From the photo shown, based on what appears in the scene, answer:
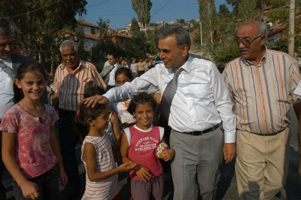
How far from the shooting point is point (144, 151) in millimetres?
Result: 2543

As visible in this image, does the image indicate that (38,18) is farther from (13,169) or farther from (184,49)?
(13,169)

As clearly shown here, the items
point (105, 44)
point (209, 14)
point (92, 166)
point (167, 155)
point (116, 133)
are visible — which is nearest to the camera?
point (92, 166)

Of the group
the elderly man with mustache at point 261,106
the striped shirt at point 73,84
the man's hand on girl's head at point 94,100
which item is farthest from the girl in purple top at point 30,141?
the elderly man with mustache at point 261,106

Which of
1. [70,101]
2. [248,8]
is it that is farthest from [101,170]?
[248,8]

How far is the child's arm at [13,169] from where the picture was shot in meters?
1.97

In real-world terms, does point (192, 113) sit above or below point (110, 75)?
below

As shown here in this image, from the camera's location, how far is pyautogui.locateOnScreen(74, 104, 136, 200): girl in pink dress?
7.30 feet

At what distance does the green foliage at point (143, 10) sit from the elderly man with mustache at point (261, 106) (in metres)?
44.1

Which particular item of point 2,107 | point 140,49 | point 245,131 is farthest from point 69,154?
point 140,49

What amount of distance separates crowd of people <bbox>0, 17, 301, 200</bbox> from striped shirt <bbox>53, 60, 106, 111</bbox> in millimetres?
596

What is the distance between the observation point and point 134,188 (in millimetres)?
2562

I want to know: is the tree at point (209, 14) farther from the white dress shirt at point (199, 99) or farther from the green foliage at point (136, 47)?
the white dress shirt at point (199, 99)

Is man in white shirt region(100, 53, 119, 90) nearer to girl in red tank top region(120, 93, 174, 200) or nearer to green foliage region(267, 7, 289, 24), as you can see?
girl in red tank top region(120, 93, 174, 200)

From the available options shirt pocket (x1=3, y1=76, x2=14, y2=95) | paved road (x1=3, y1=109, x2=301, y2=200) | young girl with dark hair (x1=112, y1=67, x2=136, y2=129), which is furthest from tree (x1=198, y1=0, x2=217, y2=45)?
shirt pocket (x1=3, y1=76, x2=14, y2=95)
